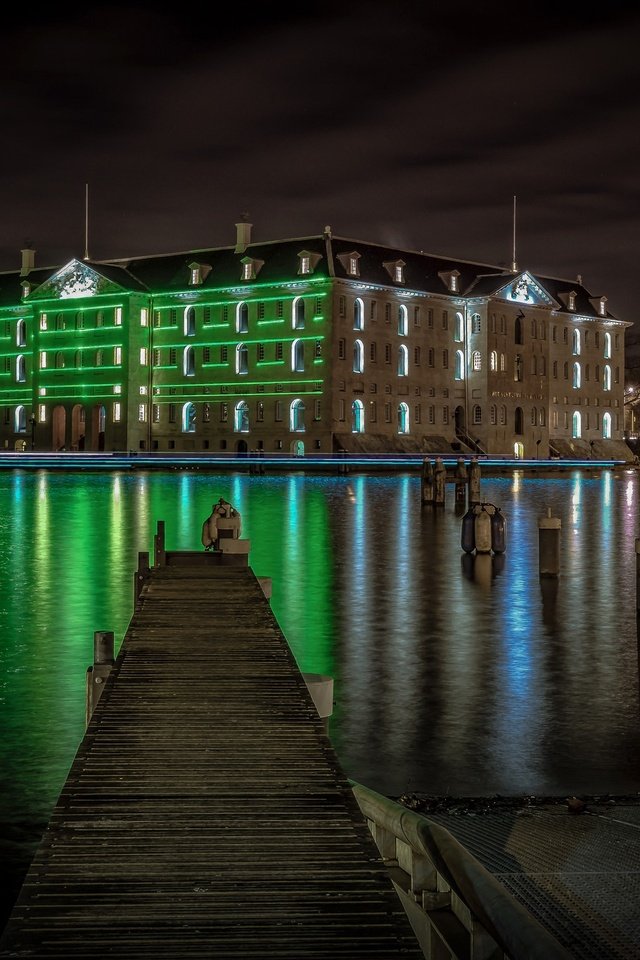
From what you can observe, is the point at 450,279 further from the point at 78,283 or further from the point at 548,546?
the point at 548,546

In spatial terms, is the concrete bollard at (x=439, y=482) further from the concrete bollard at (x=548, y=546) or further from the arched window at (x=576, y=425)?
the arched window at (x=576, y=425)

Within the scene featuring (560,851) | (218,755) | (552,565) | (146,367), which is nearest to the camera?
(560,851)

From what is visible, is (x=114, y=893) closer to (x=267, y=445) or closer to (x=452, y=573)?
(x=452, y=573)

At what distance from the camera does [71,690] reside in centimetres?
1141

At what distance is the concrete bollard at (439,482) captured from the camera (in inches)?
1609

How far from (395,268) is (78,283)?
26.0m

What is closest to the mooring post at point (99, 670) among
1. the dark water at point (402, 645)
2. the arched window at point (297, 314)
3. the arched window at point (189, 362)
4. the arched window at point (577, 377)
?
the dark water at point (402, 645)

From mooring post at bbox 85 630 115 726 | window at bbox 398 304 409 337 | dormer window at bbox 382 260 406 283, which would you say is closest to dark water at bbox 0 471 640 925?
mooring post at bbox 85 630 115 726

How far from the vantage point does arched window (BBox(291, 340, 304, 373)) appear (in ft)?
320

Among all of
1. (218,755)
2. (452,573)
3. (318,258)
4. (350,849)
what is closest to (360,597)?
(452,573)

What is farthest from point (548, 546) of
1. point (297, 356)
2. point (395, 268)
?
point (395, 268)

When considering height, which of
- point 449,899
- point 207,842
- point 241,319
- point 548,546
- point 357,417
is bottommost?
point 449,899

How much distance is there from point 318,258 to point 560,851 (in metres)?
92.1

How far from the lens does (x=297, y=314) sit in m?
97.8
